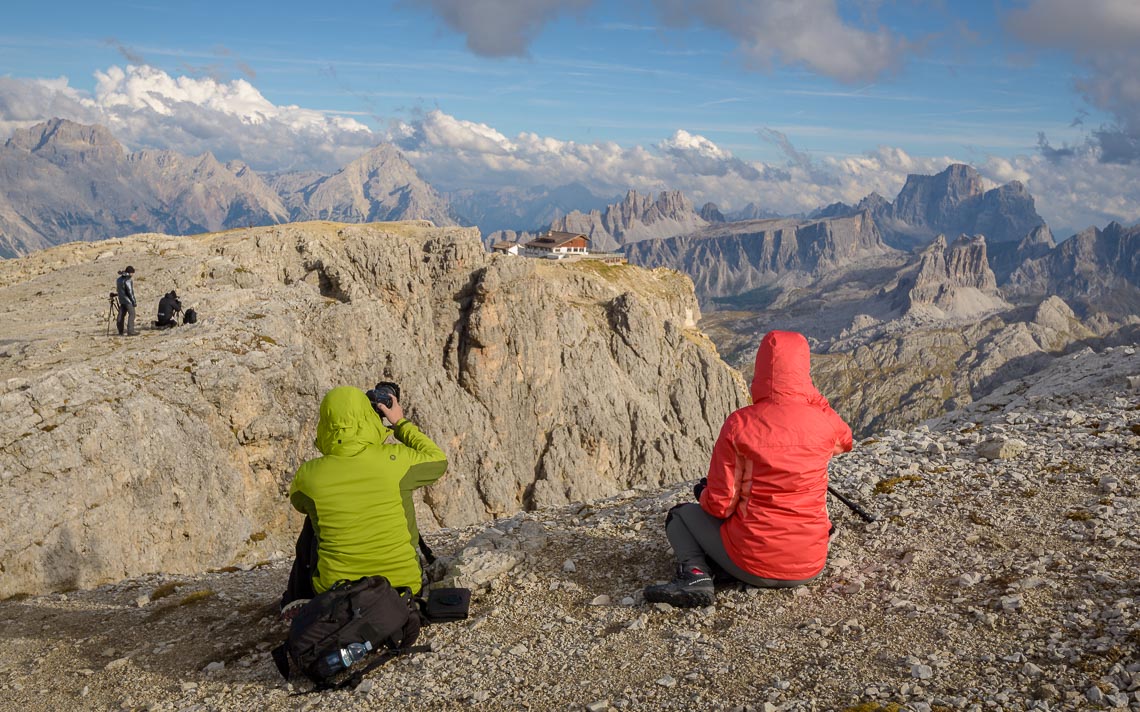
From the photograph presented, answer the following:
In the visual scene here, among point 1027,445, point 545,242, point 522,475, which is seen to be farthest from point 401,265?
point 545,242

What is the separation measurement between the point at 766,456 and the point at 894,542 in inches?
163

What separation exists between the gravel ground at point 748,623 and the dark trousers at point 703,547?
0.29 meters

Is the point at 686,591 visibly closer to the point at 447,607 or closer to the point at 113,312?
the point at 447,607

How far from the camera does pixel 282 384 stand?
37.1m

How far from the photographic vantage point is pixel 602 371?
96.5m

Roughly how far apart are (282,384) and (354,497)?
29.4 meters

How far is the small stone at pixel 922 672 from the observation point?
802 cm

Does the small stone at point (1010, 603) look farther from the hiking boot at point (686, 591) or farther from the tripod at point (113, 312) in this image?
the tripod at point (113, 312)

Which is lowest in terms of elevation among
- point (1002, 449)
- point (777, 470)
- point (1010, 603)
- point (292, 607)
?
point (292, 607)

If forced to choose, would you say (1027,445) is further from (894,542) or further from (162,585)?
(162,585)

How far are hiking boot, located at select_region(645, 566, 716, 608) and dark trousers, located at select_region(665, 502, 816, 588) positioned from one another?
0.15 m

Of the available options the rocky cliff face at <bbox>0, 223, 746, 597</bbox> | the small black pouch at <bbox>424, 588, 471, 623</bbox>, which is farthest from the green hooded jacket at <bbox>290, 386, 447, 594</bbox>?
the rocky cliff face at <bbox>0, 223, 746, 597</bbox>

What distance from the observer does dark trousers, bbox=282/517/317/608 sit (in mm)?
11109

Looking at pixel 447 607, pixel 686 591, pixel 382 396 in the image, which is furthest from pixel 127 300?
pixel 686 591
